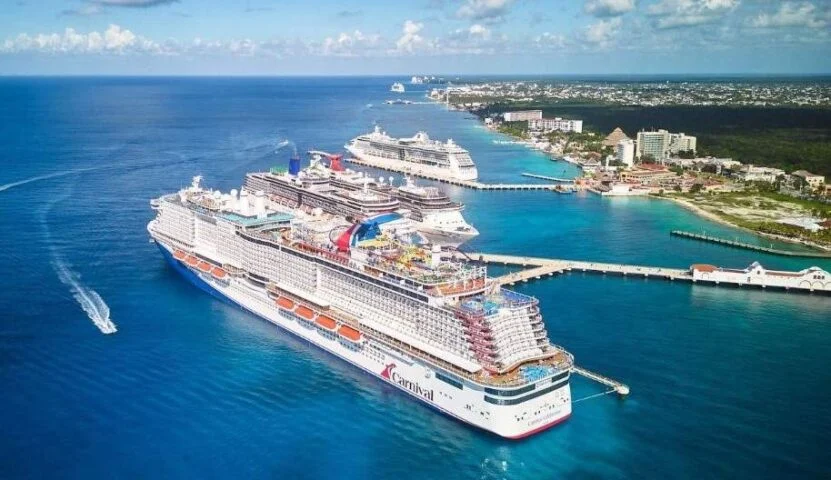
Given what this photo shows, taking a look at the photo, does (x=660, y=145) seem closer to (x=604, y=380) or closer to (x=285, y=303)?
(x=604, y=380)

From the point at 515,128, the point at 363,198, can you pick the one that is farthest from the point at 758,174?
the point at 515,128

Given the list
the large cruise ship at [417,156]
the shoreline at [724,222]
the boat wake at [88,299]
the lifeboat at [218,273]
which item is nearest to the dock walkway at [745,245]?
the shoreline at [724,222]

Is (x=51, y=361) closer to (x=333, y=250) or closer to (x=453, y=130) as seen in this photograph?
(x=333, y=250)

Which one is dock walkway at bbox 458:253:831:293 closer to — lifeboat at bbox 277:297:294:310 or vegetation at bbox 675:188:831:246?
lifeboat at bbox 277:297:294:310

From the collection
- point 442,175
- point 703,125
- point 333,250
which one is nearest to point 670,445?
point 333,250

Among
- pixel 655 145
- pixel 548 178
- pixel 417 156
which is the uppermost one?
pixel 655 145

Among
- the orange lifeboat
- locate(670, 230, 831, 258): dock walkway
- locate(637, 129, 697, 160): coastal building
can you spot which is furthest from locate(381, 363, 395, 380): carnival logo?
locate(637, 129, 697, 160): coastal building

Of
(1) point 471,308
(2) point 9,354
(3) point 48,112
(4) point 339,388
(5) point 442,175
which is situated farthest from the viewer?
(3) point 48,112
